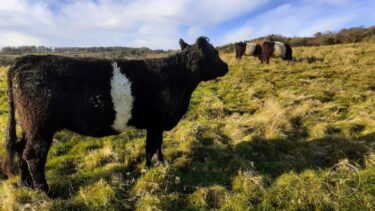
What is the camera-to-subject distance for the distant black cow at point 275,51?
22266 mm

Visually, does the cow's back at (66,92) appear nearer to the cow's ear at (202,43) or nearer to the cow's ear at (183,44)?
the cow's ear at (183,44)

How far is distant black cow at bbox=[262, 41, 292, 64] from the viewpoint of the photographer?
22266mm

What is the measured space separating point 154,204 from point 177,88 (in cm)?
228

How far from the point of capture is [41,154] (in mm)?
5734

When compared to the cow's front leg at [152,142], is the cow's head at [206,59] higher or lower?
higher

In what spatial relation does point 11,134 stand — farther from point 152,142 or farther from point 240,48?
point 240,48

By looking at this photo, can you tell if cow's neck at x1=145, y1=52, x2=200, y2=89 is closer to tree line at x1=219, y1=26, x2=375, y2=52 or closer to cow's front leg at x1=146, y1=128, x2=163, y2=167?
cow's front leg at x1=146, y1=128, x2=163, y2=167

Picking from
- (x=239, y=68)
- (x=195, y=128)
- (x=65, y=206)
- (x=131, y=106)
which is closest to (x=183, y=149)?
(x=195, y=128)

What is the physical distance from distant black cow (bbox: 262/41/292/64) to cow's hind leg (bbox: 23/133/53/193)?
17.5 m

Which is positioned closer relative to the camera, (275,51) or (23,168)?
(23,168)

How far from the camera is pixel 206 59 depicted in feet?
24.3

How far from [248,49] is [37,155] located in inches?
803

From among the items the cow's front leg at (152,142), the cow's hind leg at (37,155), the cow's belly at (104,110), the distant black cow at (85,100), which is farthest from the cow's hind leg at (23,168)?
the cow's front leg at (152,142)

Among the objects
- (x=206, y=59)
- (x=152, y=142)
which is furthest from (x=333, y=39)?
(x=152, y=142)
